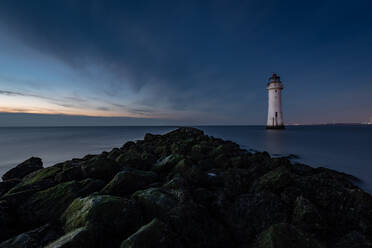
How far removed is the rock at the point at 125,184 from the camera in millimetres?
3424

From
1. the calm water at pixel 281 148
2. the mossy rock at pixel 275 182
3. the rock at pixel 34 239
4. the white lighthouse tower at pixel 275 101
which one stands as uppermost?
the white lighthouse tower at pixel 275 101

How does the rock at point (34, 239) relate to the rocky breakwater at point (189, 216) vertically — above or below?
below

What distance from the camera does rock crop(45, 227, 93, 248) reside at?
1.76m

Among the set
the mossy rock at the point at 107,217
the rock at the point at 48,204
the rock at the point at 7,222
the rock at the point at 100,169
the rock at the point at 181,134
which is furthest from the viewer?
the rock at the point at 181,134

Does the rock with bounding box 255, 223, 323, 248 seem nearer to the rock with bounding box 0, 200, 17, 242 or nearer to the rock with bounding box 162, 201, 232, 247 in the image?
the rock with bounding box 162, 201, 232, 247

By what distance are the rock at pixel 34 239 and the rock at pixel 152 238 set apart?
120 centimetres

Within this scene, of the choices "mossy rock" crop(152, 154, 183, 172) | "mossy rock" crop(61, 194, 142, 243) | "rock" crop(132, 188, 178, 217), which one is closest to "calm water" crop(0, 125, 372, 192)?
"mossy rock" crop(152, 154, 183, 172)

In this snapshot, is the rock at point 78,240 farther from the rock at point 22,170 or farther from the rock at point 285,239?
the rock at point 22,170

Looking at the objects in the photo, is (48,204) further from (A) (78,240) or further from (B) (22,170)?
(B) (22,170)

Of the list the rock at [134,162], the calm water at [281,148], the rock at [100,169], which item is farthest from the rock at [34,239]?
the calm water at [281,148]

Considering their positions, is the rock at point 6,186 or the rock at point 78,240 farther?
the rock at point 6,186

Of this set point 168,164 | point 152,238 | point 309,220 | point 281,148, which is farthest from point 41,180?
point 281,148

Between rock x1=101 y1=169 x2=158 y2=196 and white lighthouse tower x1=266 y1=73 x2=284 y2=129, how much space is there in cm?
3347

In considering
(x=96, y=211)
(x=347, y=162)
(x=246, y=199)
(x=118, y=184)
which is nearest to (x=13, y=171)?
(x=118, y=184)
